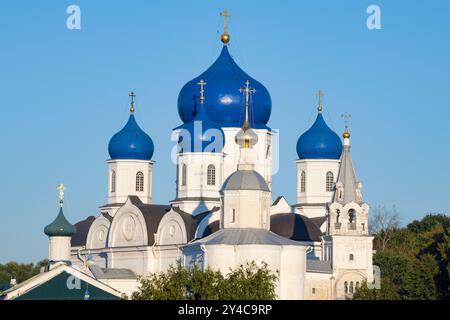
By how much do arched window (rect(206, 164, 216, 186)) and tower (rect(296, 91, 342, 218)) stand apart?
3477 mm

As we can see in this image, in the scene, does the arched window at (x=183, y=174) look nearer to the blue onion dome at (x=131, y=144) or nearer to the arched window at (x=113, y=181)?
the blue onion dome at (x=131, y=144)

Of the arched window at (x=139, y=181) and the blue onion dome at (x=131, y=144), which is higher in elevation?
the blue onion dome at (x=131, y=144)

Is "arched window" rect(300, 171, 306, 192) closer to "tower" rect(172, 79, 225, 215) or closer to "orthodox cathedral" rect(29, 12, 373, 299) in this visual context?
"orthodox cathedral" rect(29, 12, 373, 299)

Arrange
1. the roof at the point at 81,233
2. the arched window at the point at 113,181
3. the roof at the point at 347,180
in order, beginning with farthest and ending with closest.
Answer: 1. the roof at the point at 81,233
2. the arched window at the point at 113,181
3. the roof at the point at 347,180

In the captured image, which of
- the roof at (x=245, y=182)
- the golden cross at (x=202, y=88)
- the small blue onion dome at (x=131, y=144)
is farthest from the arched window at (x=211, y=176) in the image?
the roof at (x=245, y=182)

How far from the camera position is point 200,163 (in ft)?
162

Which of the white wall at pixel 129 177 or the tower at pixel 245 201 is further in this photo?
the white wall at pixel 129 177

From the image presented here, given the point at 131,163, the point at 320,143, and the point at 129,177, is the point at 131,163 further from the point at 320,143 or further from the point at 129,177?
the point at 320,143

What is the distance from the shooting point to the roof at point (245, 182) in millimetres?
42188

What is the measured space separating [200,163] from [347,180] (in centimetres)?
631

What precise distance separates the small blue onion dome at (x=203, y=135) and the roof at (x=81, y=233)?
20.2 feet

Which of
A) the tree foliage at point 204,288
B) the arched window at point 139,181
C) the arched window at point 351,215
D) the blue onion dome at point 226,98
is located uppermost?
the blue onion dome at point 226,98

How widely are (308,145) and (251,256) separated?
1062 centimetres
